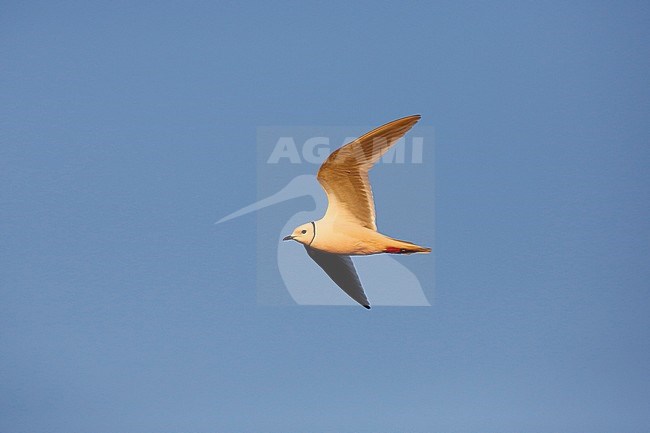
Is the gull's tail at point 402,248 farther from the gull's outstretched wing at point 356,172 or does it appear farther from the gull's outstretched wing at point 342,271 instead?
the gull's outstretched wing at point 342,271

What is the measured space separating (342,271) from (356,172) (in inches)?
16.1

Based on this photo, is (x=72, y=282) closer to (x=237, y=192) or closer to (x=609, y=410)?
(x=237, y=192)

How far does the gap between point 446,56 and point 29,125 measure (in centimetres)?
151

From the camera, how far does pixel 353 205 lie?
1659 mm

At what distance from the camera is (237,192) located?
2.16 metres

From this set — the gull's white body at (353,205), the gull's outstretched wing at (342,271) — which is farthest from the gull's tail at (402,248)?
the gull's outstretched wing at (342,271)

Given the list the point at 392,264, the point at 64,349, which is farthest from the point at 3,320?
the point at 392,264

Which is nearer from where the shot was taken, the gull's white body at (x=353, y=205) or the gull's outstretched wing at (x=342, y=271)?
the gull's white body at (x=353, y=205)

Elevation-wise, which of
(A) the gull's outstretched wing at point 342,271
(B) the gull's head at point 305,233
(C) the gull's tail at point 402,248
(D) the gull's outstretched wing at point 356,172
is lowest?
(A) the gull's outstretched wing at point 342,271

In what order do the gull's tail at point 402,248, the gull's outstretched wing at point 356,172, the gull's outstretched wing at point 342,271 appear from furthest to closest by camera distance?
the gull's outstretched wing at point 342,271
the gull's tail at point 402,248
the gull's outstretched wing at point 356,172

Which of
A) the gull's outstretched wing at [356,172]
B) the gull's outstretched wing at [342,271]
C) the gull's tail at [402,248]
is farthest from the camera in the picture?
the gull's outstretched wing at [342,271]

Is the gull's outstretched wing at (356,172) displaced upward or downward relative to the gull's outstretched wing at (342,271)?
upward

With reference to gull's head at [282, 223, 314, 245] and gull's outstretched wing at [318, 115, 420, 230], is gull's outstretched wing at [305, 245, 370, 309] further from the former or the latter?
gull's outstretched wing at [318, 115, 420, 230]

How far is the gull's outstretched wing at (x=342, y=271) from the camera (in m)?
1.83
